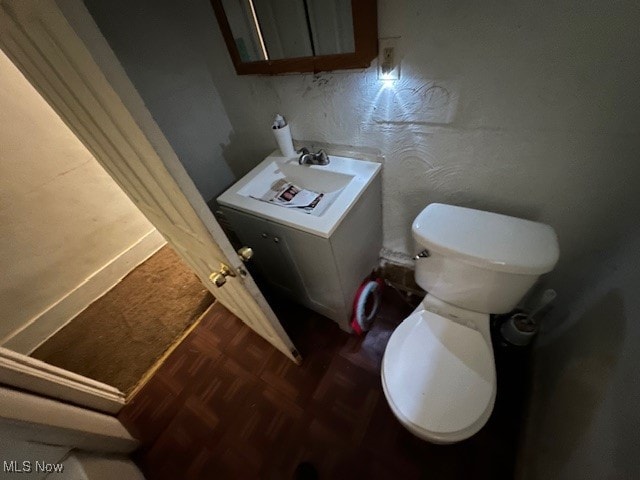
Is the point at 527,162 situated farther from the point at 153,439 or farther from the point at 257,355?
the point at 153,439

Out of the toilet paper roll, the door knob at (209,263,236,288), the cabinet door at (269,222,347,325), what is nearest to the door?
the door knob at (209,263,236,288)

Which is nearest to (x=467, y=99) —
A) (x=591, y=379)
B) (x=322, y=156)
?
A: (x=322, y=156)

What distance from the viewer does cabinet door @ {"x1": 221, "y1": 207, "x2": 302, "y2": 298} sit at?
1110mm

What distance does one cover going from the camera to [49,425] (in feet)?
2.78

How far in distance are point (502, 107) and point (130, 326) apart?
7.56 feet

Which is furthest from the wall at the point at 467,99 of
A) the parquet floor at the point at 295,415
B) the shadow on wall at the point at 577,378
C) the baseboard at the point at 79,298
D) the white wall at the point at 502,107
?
the baseboard at the point at 79,298

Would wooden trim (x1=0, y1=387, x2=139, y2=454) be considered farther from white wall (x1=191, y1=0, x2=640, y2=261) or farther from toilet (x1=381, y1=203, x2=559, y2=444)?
white wall (x1=191, y1=0, x2=640, y2=261)

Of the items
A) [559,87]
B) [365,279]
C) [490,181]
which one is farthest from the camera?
[365,279]

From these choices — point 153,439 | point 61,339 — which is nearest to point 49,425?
point 153,439

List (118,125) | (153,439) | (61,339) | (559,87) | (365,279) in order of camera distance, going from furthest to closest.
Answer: (61,339), (365,279), (153,439), (559,87), (118,125)

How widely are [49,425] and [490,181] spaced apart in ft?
5.82

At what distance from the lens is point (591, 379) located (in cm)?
74

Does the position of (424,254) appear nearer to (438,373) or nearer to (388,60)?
(438,373)

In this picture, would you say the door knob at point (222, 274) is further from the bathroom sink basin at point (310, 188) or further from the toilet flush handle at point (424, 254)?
the toilet flush handle at point (424, 254)
